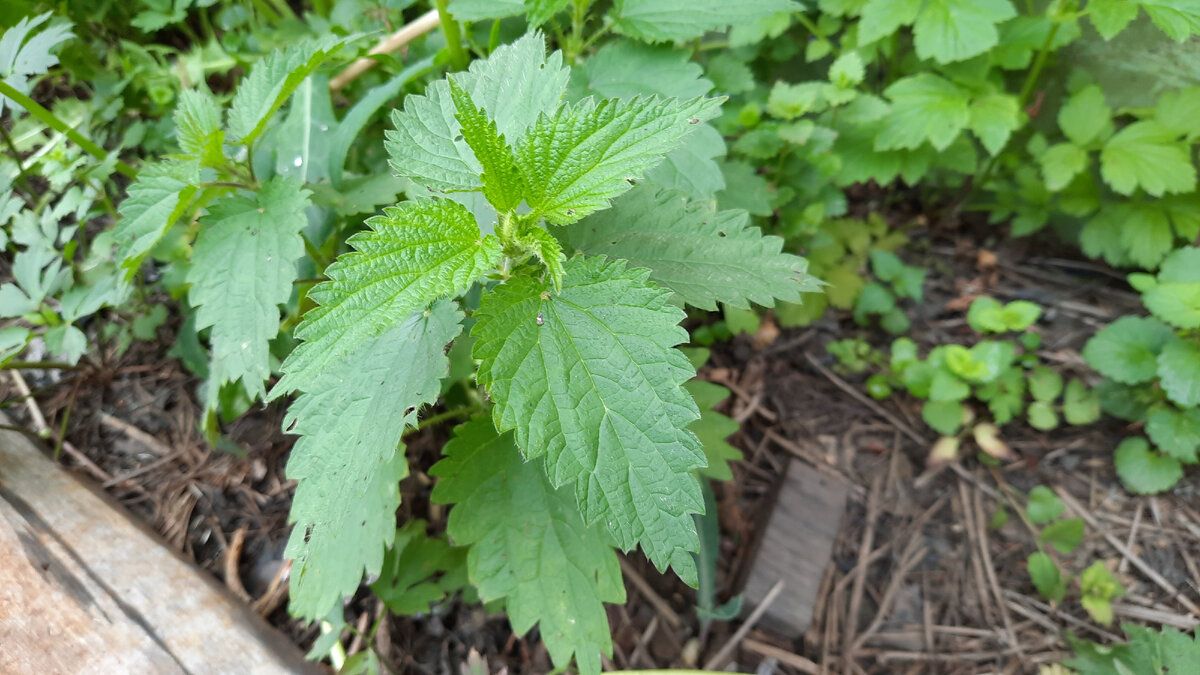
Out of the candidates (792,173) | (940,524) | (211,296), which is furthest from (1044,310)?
(211,296)

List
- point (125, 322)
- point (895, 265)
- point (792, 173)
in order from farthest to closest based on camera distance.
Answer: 1. point (895, 265)
2. point (792, 173)
3. point (125, 322)

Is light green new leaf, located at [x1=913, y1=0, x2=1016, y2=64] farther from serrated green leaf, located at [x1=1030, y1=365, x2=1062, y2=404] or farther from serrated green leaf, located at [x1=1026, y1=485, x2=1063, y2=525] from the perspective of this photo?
serrated green leaf, located at [x1=1026, y1=485, x2=1063, y2=525]

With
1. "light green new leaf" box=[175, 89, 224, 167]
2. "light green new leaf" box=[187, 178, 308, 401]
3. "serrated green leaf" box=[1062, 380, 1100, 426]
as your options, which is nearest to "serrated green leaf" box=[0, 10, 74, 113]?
"light green new leaf" box=[175, 89, 224, 167]

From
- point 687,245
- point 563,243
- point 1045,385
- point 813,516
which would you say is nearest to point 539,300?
point 563,243

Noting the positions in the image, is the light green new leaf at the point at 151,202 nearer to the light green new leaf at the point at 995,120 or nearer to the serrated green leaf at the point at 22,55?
the serrated green leaf at the point at 22,55

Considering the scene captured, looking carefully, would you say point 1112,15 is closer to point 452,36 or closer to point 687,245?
point 687,245

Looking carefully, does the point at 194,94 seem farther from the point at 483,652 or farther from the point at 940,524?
the point at 940,524

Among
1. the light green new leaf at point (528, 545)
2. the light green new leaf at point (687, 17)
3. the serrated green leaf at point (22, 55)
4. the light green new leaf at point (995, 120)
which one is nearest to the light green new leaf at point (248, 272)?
the light green new leaf at point (528, 545)
